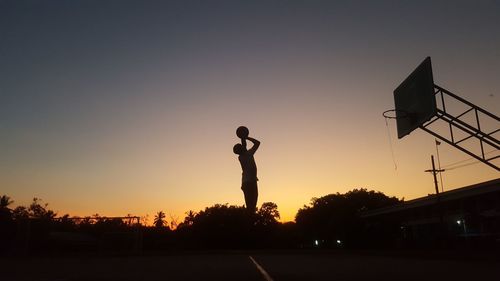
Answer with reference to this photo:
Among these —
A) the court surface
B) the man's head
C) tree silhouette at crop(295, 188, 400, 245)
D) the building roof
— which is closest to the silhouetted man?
the man's head

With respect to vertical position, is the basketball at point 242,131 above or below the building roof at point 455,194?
below

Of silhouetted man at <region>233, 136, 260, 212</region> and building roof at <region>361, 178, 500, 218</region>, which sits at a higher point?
building roof at <region>361, 178, 500, 218</region>

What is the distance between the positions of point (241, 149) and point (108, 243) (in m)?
12.4

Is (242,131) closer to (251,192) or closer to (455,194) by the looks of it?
(251,192)

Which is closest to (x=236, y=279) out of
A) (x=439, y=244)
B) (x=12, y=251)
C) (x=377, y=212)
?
(x=12, y=251)

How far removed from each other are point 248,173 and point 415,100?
394 inches

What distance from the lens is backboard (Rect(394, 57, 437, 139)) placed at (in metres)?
17.9

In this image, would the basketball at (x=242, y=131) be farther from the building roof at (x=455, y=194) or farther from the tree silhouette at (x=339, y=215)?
the tree silhouette at (x=339, y=215)

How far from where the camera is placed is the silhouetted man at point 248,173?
480 inches

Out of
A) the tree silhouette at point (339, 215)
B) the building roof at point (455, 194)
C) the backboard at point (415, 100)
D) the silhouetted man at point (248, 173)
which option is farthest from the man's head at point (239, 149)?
the tree silhouette at point (339, 215)

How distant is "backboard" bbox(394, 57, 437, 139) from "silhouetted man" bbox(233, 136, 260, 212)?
28.8ft

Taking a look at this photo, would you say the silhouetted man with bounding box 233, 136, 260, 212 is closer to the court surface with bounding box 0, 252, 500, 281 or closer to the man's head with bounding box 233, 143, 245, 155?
the man's head with bounding box 233, 143, 245, 155

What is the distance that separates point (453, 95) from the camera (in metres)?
19.0

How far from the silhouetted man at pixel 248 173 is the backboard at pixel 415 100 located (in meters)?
8.78
